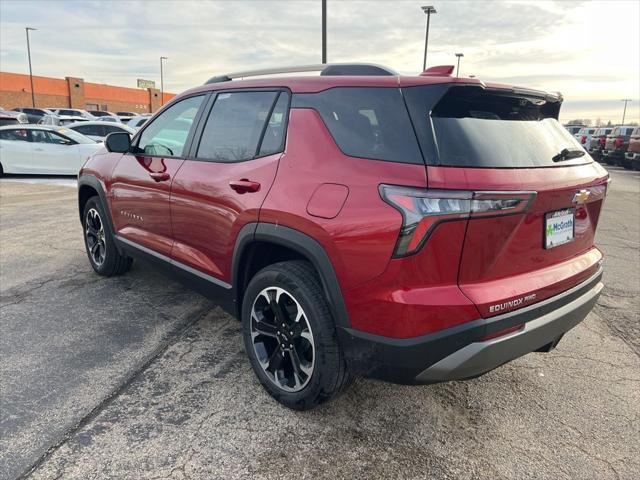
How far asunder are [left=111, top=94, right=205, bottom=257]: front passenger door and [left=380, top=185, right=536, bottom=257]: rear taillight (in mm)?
1959

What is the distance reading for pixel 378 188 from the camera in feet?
6.91

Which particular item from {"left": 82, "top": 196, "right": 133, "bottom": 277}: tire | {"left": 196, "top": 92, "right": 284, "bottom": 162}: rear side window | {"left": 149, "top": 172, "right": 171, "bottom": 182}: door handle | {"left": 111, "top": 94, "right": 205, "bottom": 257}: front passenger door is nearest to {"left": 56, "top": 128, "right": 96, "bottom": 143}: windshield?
{"left": 82, "top": 196, "right": 133, "bottom": 277}: tire

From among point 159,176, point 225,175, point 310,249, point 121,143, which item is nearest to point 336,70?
point 225,175

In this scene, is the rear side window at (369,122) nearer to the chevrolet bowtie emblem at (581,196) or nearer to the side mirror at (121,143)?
the chevrolet bowtie emblem at (581,196)

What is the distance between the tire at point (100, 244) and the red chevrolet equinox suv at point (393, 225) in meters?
1.82

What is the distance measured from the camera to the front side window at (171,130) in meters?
3.53

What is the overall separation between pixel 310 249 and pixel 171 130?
2.02 m

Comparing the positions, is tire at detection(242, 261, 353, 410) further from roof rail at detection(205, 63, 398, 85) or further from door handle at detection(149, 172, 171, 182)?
door handle at detection(149, 172, 171, 182)

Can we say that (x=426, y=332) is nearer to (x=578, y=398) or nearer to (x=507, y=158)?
(x=507, y=158)

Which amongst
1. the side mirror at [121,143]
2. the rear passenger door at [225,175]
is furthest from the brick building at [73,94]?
the rear passenger door at [225,175]

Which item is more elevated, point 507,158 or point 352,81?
point 352,81

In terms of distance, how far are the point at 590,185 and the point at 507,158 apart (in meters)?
0.66

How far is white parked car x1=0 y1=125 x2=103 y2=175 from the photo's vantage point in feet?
41.3

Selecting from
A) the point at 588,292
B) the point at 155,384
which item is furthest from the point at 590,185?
the point at 155,384
